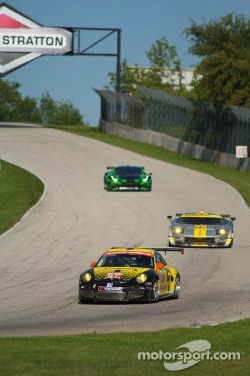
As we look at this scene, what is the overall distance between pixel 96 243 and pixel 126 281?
49.8 ft

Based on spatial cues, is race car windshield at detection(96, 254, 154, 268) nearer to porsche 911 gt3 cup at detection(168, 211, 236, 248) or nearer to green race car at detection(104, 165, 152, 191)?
porsche 911 gt3 cup at detection(168, 211, 236, 248)

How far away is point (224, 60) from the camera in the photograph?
281ft

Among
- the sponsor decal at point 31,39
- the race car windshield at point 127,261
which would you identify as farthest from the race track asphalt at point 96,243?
the sponsor decal at point 31,39

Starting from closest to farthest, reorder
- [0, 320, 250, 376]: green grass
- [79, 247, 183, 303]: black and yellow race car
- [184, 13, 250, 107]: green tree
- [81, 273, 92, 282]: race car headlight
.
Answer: [0, 320, 250, 376]: green grass, [79, 247, 183, 303]: black and yellow race car, [81, 273, 92, 282]: race car headlight, [184, 13, 250, 107]: green tree

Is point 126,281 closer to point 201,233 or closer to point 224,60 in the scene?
Answer: point 201,233

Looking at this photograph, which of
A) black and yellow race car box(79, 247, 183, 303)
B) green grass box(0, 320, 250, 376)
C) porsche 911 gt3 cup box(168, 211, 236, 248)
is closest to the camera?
green grass box(0, 320, 250, 376)

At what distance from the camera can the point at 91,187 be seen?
59.0 metres

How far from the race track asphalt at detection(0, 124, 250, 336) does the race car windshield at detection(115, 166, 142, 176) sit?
1.43 meters

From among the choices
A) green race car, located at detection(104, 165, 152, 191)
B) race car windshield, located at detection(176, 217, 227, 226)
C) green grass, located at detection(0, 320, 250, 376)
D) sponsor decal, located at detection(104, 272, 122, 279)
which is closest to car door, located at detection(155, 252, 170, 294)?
sponsor decal, located at detection(104, 272, 122, 279)

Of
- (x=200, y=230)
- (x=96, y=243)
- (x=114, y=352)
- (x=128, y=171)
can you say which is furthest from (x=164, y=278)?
(x=128, y=171)

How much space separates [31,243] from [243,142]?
1402 inches

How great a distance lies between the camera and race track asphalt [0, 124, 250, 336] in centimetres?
2283

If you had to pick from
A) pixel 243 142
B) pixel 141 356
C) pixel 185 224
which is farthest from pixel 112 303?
pixel 243 142

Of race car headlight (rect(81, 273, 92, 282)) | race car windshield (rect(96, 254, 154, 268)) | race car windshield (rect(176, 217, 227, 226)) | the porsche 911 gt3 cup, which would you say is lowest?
the porsche 911 gt3 cup
